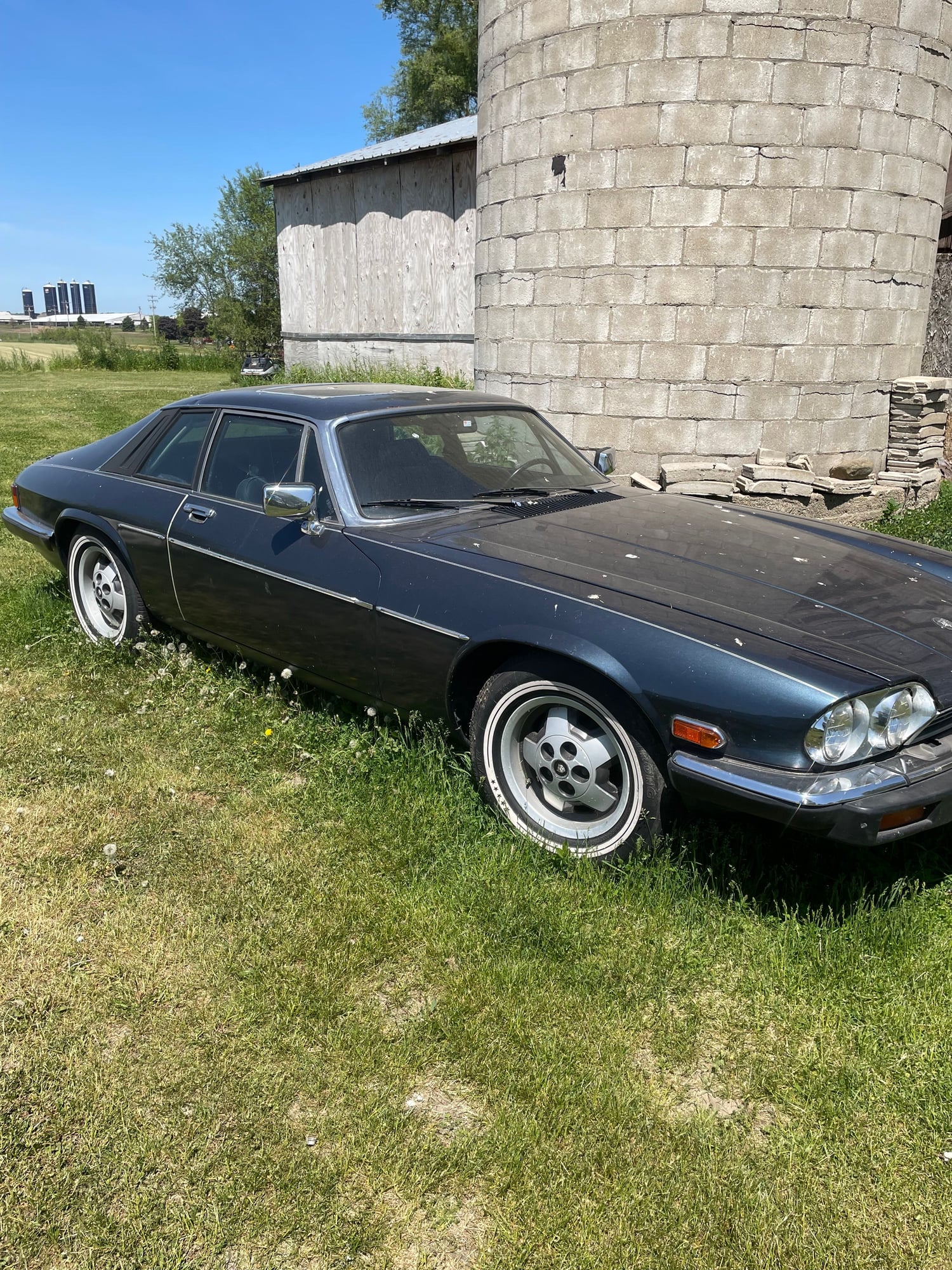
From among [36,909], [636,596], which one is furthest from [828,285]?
[36,909]

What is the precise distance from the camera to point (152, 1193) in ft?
6.58

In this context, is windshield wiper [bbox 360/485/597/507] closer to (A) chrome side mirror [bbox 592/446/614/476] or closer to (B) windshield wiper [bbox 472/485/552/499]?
(B) windshield wiper [bbox 472/485/552/499]

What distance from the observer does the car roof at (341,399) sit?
4.05 metres

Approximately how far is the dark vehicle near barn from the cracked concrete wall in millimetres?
3912

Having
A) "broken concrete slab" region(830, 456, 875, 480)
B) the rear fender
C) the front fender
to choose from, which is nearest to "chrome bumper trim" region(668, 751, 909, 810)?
the front fender

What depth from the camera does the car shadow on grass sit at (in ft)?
9.55

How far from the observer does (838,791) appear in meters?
2.49

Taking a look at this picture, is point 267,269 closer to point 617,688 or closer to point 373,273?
point 373,273

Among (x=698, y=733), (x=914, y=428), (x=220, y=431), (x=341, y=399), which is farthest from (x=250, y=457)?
(x=914, y=428)

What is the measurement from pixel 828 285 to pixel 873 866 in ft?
20.6

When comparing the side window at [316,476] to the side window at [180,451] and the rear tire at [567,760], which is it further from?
the rear tire at [567,760]

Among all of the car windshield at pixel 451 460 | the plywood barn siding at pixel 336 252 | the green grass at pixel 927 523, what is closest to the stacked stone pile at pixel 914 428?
the green grass at pixel 927 523

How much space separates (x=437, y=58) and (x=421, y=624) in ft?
134

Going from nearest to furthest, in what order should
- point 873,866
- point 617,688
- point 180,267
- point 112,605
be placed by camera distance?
point 617,688
point 873,866
point 112,605
point 180,267
